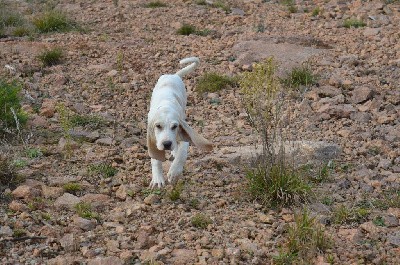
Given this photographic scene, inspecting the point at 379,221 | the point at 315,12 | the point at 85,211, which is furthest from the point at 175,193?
the point at 315,12

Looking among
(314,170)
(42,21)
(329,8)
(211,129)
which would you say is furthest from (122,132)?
(329,8)

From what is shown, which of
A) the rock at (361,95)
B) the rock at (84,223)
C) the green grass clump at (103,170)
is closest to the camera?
the rock at (84,223)

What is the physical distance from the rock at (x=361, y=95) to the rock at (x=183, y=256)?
13.2 ft

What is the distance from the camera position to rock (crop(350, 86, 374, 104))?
792 centimetres

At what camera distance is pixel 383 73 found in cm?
879

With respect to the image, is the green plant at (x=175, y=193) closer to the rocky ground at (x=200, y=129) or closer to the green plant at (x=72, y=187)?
the rocky ground at (x=200, y=129)

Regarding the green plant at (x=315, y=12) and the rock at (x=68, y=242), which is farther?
the green plant at (x=315, y=12)

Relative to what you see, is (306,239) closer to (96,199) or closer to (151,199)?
(151,199)

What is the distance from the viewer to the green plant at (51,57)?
9.17 meters

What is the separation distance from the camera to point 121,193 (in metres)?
5.48

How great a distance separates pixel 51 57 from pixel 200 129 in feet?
9.54

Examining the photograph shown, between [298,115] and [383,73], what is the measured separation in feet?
6.14

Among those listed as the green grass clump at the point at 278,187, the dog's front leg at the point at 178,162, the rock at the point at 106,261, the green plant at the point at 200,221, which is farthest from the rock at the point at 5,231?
the green grass clump at the point at 278,187

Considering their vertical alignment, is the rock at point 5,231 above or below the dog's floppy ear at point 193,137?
below
